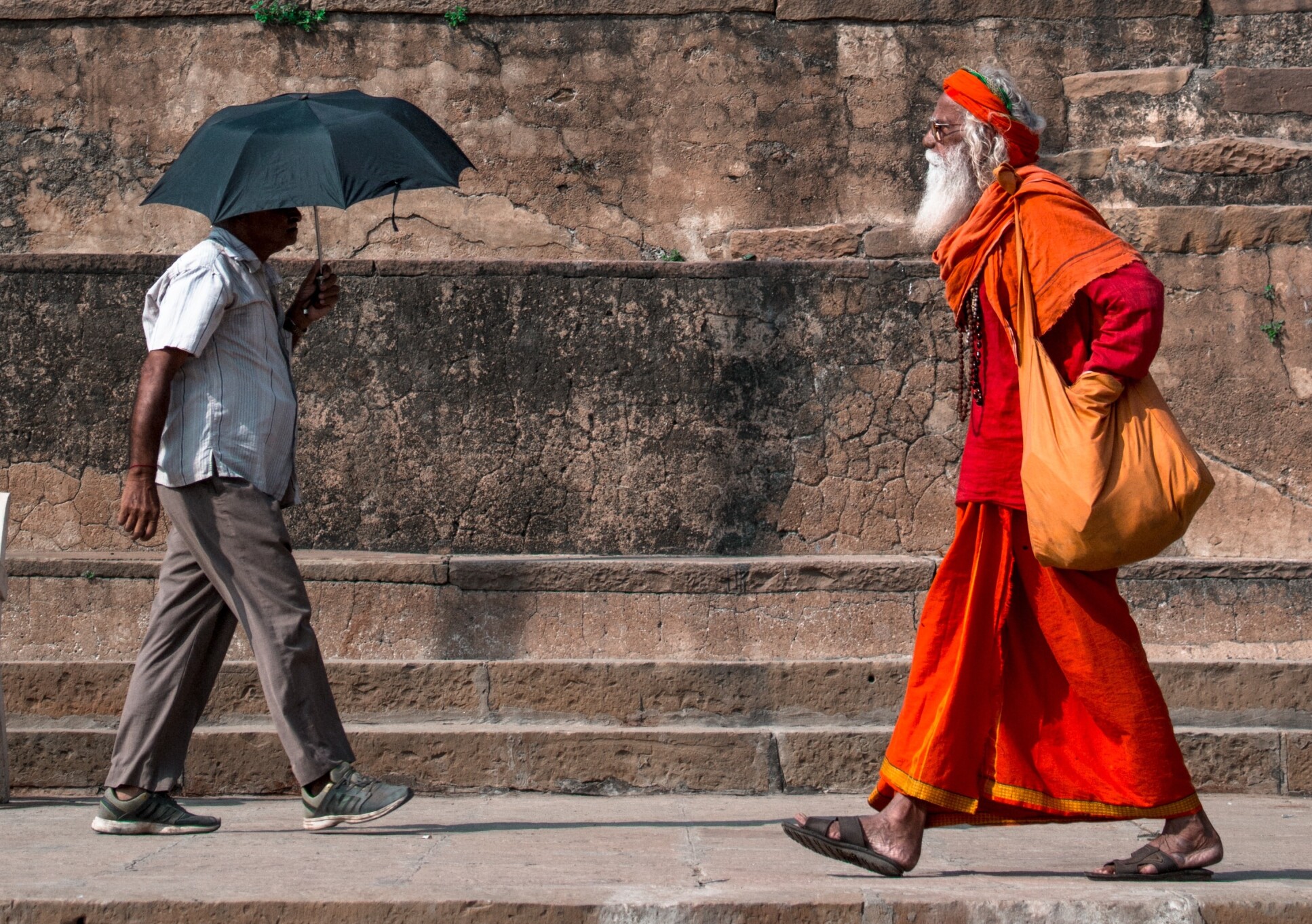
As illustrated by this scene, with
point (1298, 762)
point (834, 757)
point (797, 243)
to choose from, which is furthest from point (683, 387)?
point (1298, 762)

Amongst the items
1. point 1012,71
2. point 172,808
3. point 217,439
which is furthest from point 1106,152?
point 172,808

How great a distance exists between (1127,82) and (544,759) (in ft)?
13.4

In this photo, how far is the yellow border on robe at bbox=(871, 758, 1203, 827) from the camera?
9.97 feet

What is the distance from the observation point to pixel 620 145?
6.41 m

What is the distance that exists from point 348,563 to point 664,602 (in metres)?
1.12

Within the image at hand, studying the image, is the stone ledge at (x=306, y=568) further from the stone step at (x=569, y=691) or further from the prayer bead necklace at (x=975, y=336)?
the prayer bead necklace at (x=975, y=336)

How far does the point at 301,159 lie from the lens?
3.51 meters

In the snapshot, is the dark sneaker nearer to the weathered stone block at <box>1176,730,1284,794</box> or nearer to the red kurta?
the red kurta

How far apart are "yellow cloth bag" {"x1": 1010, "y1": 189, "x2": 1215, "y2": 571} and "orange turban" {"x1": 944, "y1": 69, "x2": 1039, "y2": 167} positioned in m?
0.52

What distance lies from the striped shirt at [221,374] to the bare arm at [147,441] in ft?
0.17

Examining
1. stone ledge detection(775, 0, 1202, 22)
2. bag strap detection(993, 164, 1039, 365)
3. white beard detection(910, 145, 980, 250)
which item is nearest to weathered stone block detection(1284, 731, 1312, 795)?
bag strap detection(993, 164, 1039, 365)

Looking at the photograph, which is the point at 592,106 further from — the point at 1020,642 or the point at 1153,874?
the point at 1153,874

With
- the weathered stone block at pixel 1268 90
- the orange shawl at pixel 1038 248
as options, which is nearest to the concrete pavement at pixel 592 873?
the orange shawl at pixel 1038 248

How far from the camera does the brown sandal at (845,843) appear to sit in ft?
10.2
